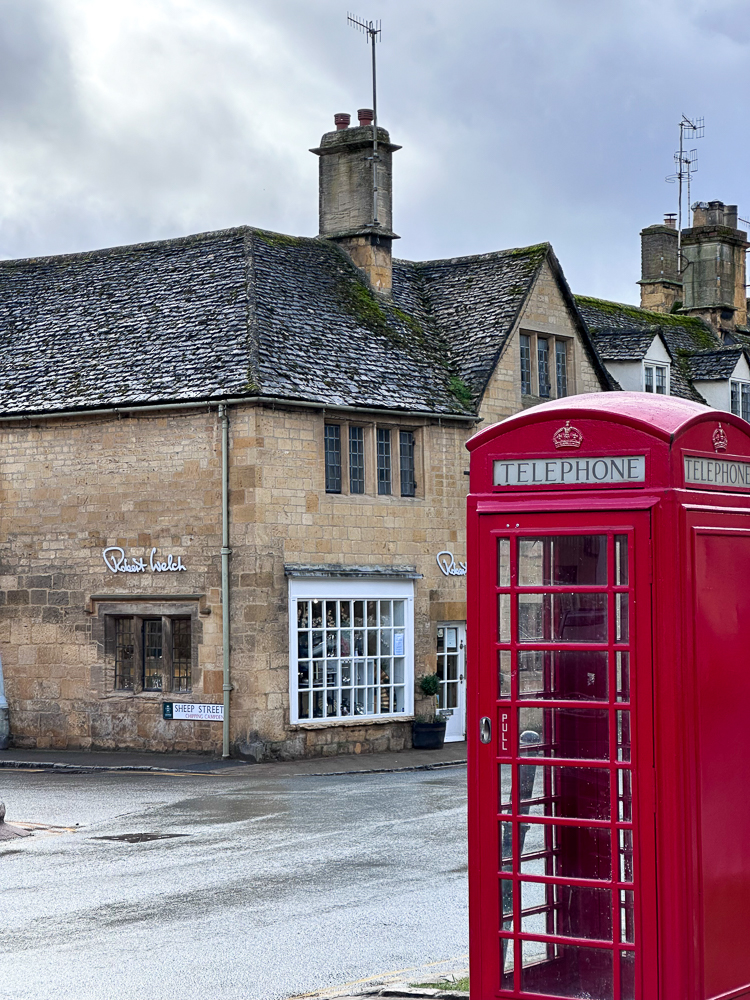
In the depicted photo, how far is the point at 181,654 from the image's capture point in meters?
23.1

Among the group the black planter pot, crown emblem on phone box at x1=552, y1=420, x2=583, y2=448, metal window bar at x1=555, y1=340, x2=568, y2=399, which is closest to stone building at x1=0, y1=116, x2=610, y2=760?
the black planter pot

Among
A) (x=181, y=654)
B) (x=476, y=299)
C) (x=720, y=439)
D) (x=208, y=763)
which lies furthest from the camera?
(x=476, y=299)

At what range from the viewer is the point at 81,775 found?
2091 centimetres

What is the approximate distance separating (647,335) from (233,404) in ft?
38.2

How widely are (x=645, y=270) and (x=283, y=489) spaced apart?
21826 mm

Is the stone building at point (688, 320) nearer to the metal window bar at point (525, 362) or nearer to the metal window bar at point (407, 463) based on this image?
the metal window bar at point (525, 362)

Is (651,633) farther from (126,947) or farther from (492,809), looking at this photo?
(126,947)

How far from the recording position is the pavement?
69.2 feet

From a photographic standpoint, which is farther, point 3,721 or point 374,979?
point 3,721

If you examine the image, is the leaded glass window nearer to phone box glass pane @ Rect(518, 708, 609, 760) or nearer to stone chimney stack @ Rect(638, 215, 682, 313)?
phone box glass pane @ Rect(518, 708, 609, 760)

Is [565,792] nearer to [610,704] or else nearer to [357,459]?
[610,704]

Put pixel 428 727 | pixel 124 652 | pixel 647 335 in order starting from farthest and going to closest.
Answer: pixel 647 335, pixel 428 727, pixel 124 652

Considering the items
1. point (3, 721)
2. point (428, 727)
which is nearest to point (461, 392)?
point (428, 727)

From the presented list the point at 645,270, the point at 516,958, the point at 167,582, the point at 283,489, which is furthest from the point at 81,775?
the point at 645,270
